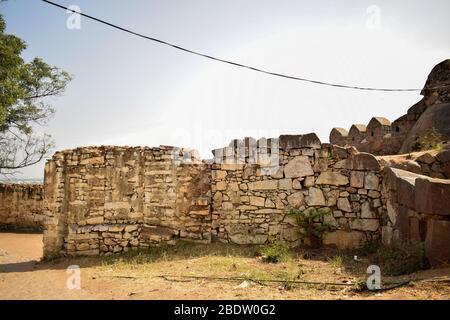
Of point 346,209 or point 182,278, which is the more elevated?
point 346,209

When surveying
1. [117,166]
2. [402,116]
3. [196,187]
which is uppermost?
[402,116]

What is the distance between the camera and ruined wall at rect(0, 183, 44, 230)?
16.5m

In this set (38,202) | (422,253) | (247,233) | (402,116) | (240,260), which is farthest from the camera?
(38,202)

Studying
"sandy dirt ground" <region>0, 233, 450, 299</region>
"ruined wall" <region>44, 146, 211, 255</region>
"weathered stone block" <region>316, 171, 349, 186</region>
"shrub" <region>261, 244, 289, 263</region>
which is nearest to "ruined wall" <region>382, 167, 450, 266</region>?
"sandy dirt ground" <region>0, 233, 450, 299</region>

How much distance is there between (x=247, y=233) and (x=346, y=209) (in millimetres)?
2602

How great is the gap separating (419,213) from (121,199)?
7011 mm

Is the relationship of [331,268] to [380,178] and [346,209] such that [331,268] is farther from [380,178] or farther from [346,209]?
[380,178]

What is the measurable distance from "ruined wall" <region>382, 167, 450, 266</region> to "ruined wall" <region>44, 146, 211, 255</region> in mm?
4458

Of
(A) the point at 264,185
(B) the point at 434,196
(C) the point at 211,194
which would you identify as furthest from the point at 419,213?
(C) the point at 211,194

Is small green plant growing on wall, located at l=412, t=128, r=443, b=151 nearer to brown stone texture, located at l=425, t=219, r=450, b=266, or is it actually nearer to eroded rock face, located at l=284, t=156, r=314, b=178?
eroded rock face, located at l=284, t=156, r=314, b=178
